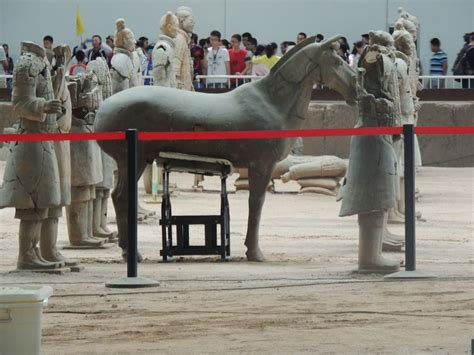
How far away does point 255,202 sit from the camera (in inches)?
511

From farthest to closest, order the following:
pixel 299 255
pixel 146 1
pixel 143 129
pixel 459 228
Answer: pixel 146 1 < pixel 459 228 < pixel 299 255 < pixel 143 129

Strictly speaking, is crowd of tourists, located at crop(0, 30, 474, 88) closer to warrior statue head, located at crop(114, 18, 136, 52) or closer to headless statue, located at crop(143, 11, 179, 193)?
headless statue, located at crop(143, 11, 179, 193)

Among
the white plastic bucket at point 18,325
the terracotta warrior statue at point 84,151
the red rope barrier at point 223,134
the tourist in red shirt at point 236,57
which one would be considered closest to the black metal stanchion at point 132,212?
the red rope barrier at point 223,134

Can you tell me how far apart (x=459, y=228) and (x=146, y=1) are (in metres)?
9.73

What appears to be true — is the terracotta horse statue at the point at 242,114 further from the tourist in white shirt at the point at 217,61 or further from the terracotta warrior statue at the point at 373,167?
the tourist in white shirt at the point at 217,61

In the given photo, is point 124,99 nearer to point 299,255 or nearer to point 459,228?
point 299,255

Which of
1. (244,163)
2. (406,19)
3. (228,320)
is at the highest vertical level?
(406,19)

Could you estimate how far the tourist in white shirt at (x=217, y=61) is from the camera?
76.8 ft

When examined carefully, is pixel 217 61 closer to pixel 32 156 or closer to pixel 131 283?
pixel 32 156

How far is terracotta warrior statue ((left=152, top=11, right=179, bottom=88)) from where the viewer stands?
17.4 metres

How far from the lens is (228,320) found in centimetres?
976

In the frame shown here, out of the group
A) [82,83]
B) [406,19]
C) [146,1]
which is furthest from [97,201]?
[146,1]

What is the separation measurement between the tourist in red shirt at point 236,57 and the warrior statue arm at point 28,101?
1235cm

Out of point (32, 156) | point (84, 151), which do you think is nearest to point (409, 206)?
point (32, 156)
